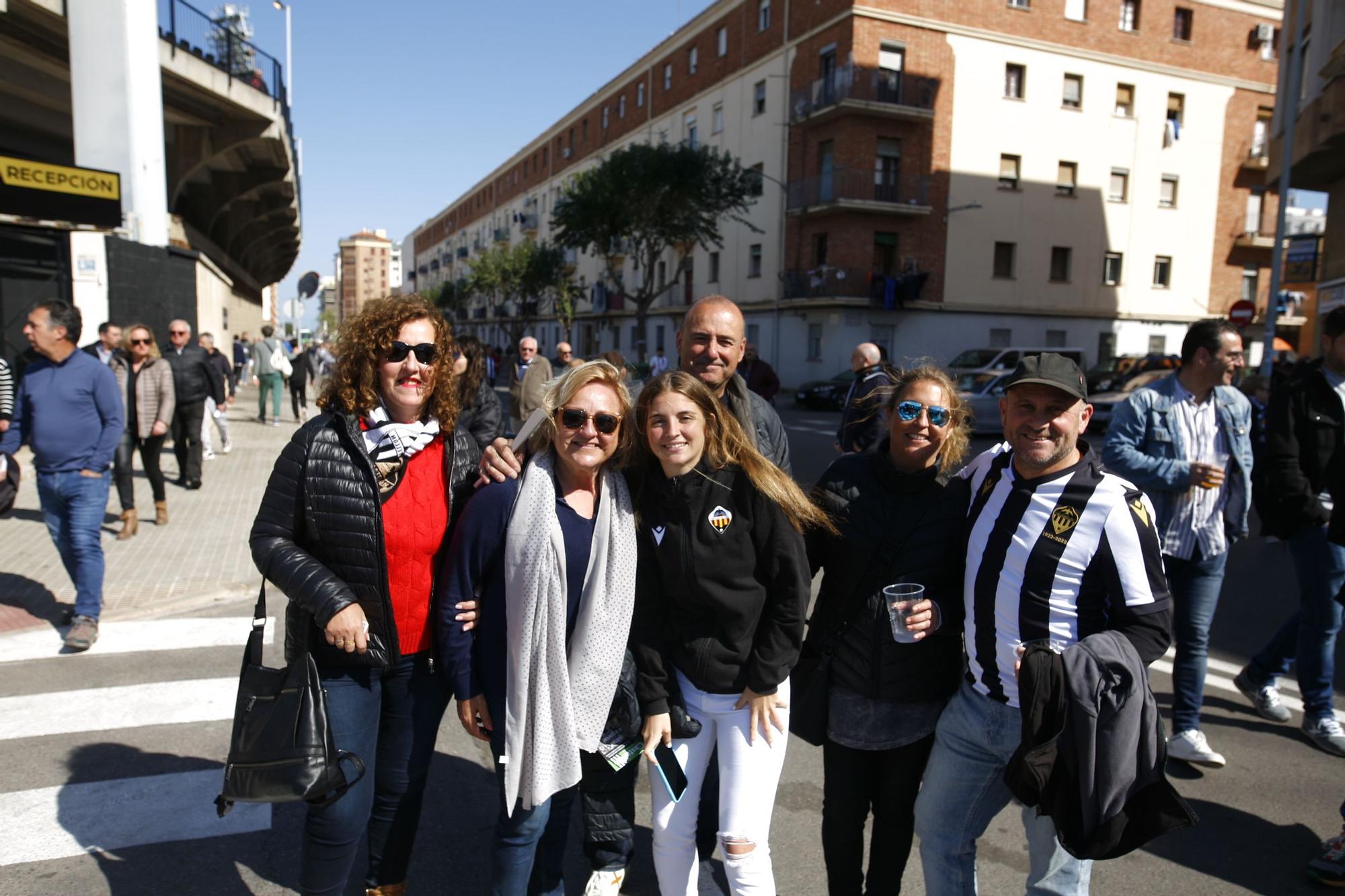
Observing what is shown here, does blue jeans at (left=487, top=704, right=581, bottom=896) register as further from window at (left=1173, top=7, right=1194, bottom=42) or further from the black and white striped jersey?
window at (left=1173, top=7, right=1194, bottom=42)

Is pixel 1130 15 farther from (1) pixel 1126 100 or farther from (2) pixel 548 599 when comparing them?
(2) pixel 548 599

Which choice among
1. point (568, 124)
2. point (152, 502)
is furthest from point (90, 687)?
point (568, 124)

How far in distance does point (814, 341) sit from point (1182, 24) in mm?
20600

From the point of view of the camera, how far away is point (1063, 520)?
2.26 meters

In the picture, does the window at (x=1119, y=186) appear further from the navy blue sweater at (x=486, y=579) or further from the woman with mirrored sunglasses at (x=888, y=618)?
the navy blue sweater at (x=486, y=579)

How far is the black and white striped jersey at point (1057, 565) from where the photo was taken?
221cm

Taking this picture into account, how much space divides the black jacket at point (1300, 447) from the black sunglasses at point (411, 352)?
3.90 metres

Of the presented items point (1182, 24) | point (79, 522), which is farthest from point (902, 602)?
point (1182, 24)

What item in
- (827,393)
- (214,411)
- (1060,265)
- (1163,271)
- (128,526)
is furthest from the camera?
(1163,271)

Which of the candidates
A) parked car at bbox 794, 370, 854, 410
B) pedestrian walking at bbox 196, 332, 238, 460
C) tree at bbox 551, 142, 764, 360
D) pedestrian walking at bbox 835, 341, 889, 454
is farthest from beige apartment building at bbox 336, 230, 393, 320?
pedestrian walking at bbox 835, 341, 889, 454

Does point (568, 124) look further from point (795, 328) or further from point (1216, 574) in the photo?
point (1216, 574)

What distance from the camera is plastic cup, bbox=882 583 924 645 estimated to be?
2.40 meters

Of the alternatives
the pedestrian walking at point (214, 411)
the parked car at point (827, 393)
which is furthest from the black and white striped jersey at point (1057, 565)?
the parked car at point (827, 393)

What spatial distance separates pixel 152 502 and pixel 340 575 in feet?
28.0
